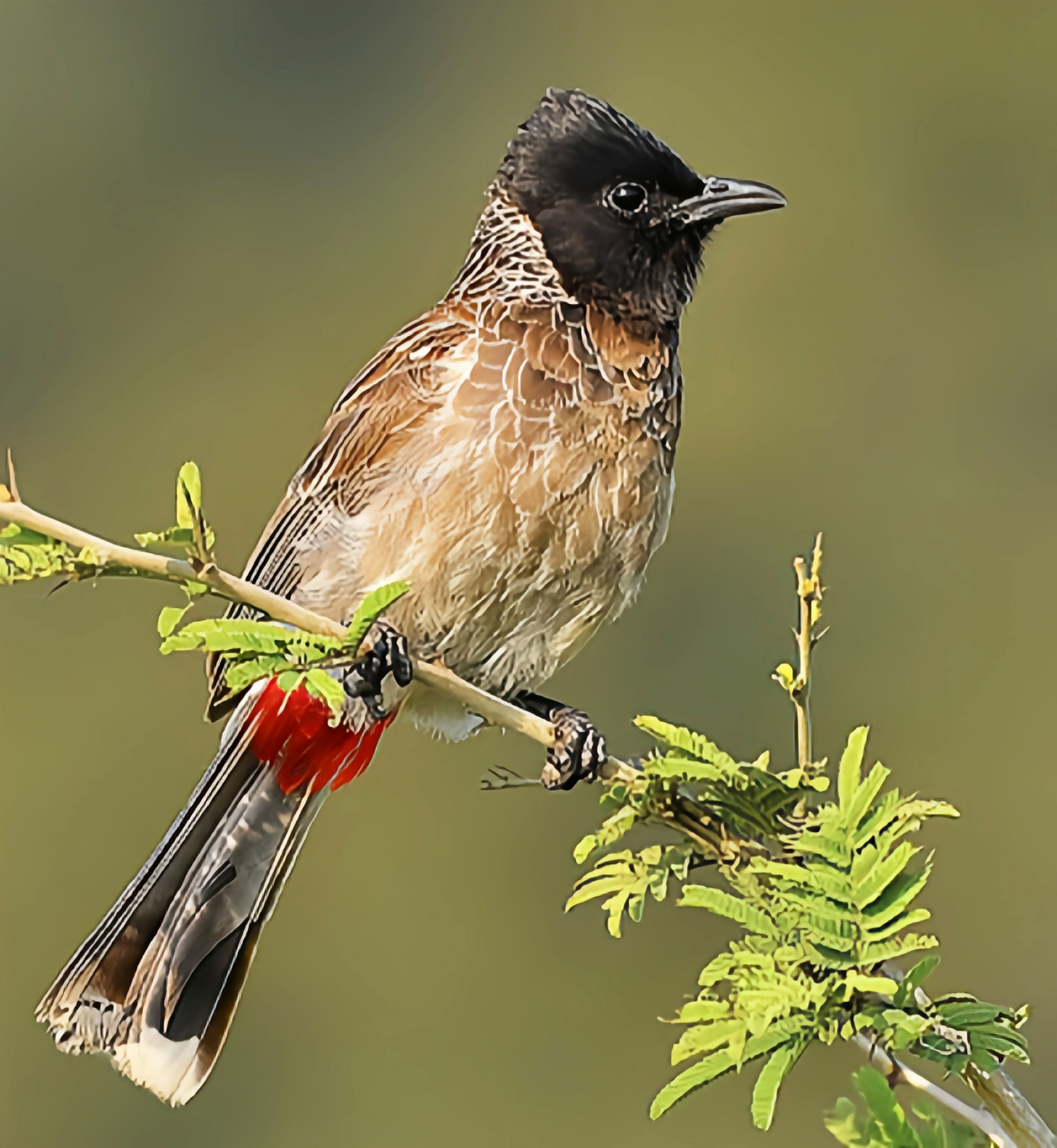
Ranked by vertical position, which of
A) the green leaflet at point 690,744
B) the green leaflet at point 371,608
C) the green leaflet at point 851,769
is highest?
the green leaflet at point 851,769

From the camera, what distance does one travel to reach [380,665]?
2512 millimetres

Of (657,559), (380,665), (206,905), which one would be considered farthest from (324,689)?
(657,559)

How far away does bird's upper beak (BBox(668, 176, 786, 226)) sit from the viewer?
9.70 ft

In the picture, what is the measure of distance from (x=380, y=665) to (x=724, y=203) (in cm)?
102

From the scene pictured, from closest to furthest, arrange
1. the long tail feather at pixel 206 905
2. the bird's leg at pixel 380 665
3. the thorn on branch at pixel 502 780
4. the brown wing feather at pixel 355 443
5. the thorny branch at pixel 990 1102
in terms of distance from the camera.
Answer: the thorny branch at pixel 990 1102 → the thorn on branch at pixel 502 780 → the bird's leg at pixel 380 665 → the long tail feather at pixel 206 905 → the brown wing feather at pixel 355 443

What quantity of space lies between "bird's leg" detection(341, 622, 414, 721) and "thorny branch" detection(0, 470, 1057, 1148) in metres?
0.49

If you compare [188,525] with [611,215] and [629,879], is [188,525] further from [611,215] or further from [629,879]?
[611,215]

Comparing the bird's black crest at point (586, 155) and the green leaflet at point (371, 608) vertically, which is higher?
the bird's black crest at point (586, 155)

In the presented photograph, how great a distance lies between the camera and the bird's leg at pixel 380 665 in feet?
8.11

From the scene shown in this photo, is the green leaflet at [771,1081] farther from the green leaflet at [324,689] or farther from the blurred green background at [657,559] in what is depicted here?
the blurred green background at [657,559]

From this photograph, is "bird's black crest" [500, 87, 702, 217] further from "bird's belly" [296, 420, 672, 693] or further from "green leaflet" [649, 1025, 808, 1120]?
"green leaflet" [649, 1025, 808, 1120]

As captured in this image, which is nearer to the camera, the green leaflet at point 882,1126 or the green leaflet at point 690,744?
the green leaflet at point 882,1126

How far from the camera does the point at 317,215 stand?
12.3 m

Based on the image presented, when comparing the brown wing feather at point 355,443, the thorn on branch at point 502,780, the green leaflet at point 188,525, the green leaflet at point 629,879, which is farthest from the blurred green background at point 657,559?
the green leaflet at point 188,525
